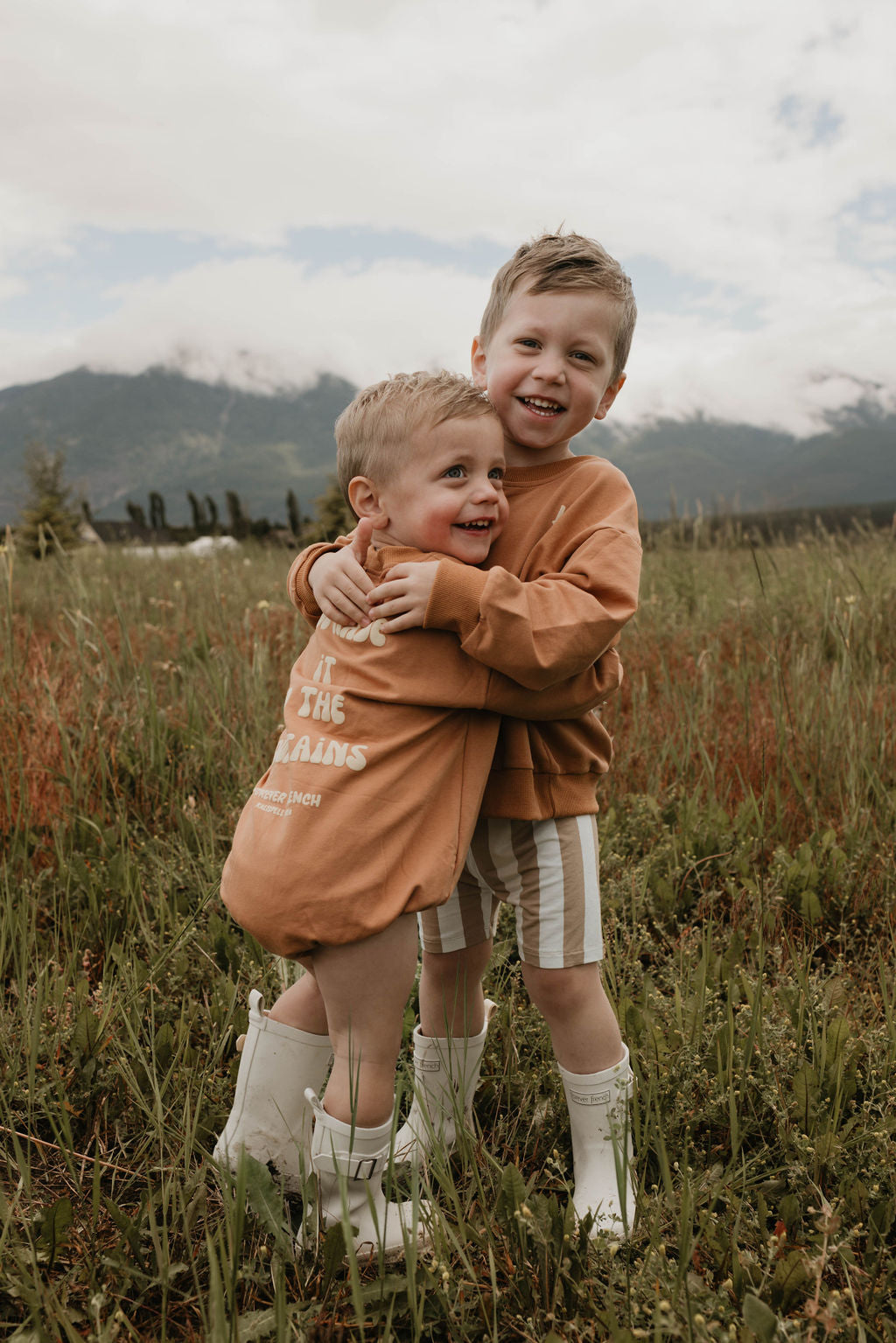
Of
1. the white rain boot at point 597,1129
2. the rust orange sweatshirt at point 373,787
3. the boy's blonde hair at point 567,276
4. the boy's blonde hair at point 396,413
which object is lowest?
the white rain boot at point 597,1129

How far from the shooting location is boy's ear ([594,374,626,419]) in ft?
5.63

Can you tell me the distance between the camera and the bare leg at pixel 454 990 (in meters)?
1.85

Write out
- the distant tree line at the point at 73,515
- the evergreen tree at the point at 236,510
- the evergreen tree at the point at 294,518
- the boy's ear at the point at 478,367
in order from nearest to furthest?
the boy's ear at the point at 478,367
the distant tree line at the point at 73,515
the evergreen tree at the point at 294,518
the evergreen tree at the point at 236,510

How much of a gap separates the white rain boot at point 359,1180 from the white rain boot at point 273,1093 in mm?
120

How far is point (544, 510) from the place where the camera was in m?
1.66

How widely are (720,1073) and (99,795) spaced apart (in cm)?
215

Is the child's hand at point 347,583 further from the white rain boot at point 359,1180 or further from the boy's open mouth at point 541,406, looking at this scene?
the white rain boot at point 359,1180

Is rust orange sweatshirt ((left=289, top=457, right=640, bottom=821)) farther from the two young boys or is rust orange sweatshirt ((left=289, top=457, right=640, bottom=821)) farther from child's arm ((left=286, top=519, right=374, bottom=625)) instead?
child's arm ((left=286, top=519, right=374, bottom=625))

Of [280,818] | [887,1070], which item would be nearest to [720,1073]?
[887,1070]

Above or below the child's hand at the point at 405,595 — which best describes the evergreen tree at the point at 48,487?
above

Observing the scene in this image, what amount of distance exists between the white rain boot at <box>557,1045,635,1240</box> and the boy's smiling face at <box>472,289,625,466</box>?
1.24 metres

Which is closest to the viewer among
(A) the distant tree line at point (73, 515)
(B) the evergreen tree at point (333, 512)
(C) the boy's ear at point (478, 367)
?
(C) the boy's ear at point (478, 367)

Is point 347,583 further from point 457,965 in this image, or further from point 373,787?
point 457,965

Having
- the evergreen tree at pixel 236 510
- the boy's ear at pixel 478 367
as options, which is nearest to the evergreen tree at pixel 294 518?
the evergreen tree at pixel 236 510
